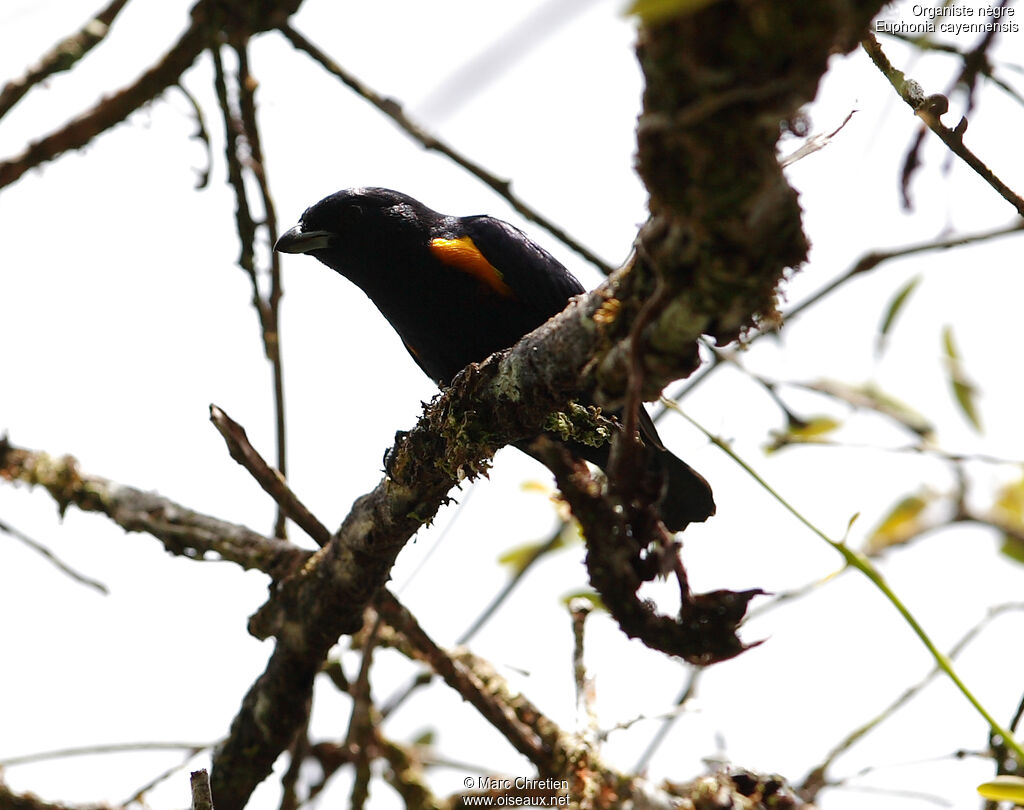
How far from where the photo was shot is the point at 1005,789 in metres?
2.11

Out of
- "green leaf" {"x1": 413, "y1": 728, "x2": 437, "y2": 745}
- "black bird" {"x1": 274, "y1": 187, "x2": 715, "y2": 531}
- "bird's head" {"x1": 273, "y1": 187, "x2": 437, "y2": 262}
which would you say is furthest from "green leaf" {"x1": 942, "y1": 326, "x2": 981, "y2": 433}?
"green leaf" {"x1": 413, "y1": 728, "x2": 437, "y2": 745}

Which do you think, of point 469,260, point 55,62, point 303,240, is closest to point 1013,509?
point 469,260

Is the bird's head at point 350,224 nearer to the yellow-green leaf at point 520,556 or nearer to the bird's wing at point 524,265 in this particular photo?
the bird's wing at point 524,265

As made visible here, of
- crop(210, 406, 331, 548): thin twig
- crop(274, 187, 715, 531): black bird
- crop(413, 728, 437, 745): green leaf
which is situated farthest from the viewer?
crop(413, 728, 437, 745): green leaf

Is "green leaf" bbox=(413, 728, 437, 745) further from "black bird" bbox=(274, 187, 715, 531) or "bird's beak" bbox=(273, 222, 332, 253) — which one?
"bird's beak" bbox=(273, 222, 332, 253)

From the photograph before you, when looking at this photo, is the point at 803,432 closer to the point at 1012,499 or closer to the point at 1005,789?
the point at 1012,499

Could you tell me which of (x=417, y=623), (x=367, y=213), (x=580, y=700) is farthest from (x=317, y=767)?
(x=367, y=213)

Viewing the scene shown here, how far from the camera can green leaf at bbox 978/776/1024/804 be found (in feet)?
6.86

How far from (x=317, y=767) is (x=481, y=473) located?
2.28 metres

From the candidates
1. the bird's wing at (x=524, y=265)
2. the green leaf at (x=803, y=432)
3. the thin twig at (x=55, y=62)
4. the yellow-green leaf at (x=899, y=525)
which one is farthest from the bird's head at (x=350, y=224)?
the yellow-green leaf at (x=899, y=525)

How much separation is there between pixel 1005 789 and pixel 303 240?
3.88 meters

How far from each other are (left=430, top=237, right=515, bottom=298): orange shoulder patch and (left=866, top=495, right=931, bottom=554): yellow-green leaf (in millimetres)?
2170

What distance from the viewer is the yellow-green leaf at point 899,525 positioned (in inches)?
193

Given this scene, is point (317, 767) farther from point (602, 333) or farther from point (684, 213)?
point (684, 213)
